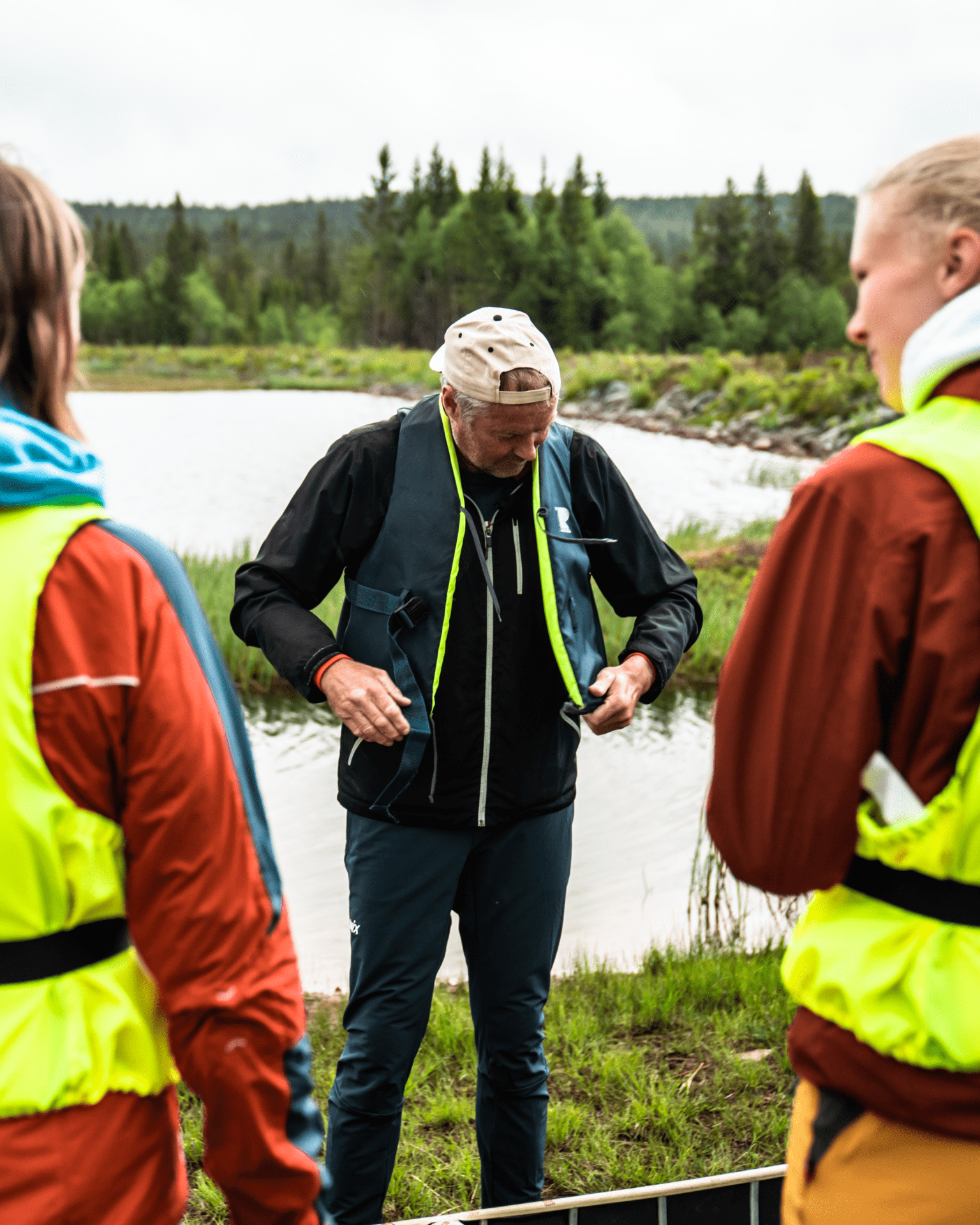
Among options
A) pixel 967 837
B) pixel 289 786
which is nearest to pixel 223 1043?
pixel 967 837

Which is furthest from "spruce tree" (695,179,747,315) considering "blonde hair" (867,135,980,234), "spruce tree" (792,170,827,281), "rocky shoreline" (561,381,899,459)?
"blonde hair" (867,135,980,234)

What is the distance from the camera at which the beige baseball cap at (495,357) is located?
6.97 ft

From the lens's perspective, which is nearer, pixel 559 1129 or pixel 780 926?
pixel 559 1129

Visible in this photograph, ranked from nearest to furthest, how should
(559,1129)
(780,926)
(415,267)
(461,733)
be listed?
(461,733) < (559,1129) < (780,926) < (415,267)

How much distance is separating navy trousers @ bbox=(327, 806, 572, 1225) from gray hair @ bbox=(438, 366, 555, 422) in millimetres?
810

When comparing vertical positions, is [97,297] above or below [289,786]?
above

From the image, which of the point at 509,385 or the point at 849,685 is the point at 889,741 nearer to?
the point at 849,685

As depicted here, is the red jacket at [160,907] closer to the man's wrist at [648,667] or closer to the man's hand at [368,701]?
the man's hand at [368,701]

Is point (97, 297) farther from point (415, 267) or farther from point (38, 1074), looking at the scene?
point (38, 1074)

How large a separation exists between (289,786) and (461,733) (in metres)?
5.12

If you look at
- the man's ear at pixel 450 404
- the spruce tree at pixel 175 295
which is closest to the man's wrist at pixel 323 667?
the man's ear at pixel 450 404

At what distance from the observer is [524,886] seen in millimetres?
2236

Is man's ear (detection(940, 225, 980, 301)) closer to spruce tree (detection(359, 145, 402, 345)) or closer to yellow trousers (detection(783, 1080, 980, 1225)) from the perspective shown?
yellow trousers (detection(783, 1080, 980, 1225))

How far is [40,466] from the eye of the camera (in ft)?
3.27
